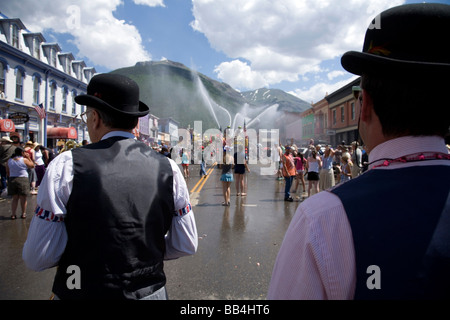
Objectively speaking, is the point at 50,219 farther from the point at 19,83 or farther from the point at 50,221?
the point at 19,83

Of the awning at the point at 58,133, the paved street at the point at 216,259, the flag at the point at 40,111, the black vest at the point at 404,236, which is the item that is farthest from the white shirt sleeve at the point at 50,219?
the awning at the point at 58,133

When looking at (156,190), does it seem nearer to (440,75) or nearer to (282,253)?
(282,253)

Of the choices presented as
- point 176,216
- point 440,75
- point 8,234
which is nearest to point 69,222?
point 176,216

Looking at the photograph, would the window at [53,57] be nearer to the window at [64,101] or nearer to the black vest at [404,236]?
the window at [64,101]

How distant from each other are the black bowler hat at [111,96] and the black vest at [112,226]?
0.26 meters

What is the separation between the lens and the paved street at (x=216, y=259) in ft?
11.9

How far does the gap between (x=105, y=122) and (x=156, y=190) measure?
0.60 m

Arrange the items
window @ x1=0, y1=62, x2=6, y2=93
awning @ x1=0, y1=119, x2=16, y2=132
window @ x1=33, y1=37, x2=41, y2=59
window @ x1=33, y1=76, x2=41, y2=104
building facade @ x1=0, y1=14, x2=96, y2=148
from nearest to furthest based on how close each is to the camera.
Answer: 1. awning @ x1=0, y1=119, x2=16, y2=132
2. window @ x1=0, y1=62, x2=6, y2=93
3. building facade @ x1=0, y1=14, x2=96, y2=148
4. window @ x1=33, y1=76, x2=41, y2=104
5. window @ x1=33, y1=37, x2=41, y2=59

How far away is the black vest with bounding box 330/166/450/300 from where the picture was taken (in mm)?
770

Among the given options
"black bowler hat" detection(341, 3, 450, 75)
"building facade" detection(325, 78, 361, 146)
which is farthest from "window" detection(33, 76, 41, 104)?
"building facade" detection(325, 78, 361, 146)

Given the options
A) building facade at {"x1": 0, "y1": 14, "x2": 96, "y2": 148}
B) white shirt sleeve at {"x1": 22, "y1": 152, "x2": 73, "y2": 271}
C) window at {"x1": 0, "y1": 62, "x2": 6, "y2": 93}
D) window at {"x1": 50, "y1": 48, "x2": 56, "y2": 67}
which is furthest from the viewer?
window at {"x1": 50, "y1": 48, "x2": 56, "y2": 67}

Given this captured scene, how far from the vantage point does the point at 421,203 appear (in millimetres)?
807

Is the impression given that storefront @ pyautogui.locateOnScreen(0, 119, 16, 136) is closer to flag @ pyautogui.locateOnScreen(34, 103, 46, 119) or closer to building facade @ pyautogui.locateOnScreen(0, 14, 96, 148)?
building facade @ pyautogui.locateOnScreen(0, 14, 96, 148)

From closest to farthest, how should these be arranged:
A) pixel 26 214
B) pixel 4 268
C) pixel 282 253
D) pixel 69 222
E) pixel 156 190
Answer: pixel 282 253, pixel 69 222, pixel 156 190, pixel 4 268, pixel 26 214
